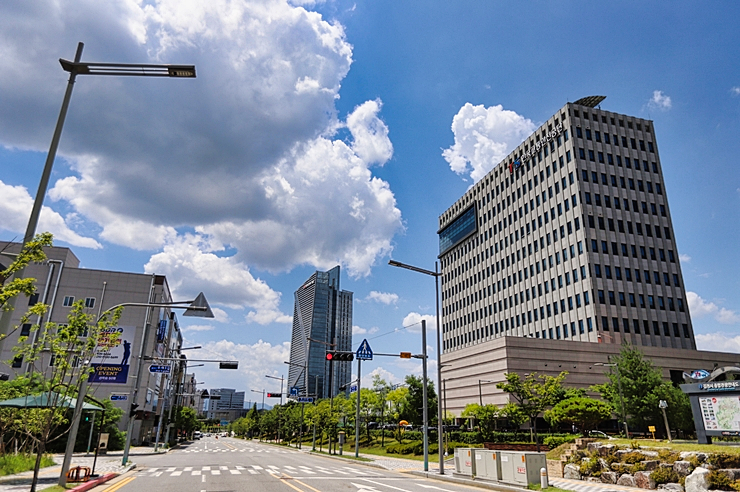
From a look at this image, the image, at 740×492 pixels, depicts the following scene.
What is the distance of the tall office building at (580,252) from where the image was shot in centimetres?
6756

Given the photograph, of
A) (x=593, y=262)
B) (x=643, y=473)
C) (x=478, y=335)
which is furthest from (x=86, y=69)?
(x=478, y=335)

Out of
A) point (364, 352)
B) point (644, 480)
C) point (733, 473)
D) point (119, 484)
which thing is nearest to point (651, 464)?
point (644, 480)

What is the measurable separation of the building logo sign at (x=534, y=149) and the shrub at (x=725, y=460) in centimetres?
6743

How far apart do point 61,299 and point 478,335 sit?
7094 cm

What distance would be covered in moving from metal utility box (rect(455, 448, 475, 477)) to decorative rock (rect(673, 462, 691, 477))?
28.0 ft

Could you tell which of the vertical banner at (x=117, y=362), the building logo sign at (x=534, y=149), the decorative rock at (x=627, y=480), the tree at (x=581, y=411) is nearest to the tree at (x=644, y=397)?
the tree at (x=581, y=411)

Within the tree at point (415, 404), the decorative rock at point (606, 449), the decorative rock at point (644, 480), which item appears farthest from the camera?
the tree at point (415, 404)

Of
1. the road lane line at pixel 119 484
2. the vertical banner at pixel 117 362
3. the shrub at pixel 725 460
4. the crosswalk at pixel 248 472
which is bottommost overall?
the crosswalk at pixel 248 472

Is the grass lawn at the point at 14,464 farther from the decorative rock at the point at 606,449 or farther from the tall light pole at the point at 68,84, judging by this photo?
the decorative rock at the point at 606,449

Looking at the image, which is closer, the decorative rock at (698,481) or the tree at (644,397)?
the decorative rock at (698,481)

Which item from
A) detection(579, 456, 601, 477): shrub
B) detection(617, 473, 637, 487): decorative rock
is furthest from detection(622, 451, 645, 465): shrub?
detection(579, 456, 601, 477): shrub

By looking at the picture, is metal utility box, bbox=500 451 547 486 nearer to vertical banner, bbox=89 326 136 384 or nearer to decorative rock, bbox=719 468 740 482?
decorative rock, bbox=719 468 740 482

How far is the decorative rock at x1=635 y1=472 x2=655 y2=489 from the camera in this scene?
19.2 meters

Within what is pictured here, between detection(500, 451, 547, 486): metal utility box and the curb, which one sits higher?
detection(500, 451, 547, 486): metal utility box
